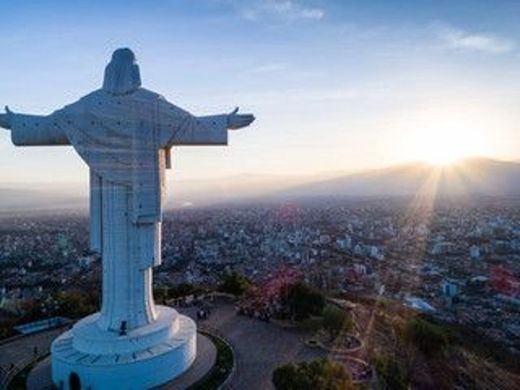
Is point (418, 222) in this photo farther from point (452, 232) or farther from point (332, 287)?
point (332, 287)

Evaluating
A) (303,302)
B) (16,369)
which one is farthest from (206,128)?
(16,369)

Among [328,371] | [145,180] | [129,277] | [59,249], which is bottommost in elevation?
[59,249]

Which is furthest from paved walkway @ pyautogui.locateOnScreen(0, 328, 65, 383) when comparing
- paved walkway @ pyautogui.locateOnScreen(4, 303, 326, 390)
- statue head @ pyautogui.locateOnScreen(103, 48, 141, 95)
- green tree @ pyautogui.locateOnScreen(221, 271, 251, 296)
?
statue head @ pyautogui.locateOnScreen(103, 48, 141, 95)

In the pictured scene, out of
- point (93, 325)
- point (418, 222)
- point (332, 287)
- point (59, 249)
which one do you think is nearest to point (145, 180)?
point (93, 325)

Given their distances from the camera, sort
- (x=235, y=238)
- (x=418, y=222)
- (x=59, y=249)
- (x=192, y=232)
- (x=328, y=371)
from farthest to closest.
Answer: (x=418, y=222) → (x=192, y=232) → (x=235, y=238) → (x=59, y=249) → (x=328, y=371)

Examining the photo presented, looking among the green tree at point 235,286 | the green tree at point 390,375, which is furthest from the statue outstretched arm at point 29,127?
the green tree at point 235,286

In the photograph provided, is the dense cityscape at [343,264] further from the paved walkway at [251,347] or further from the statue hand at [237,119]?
the statue hand at [237,119]
